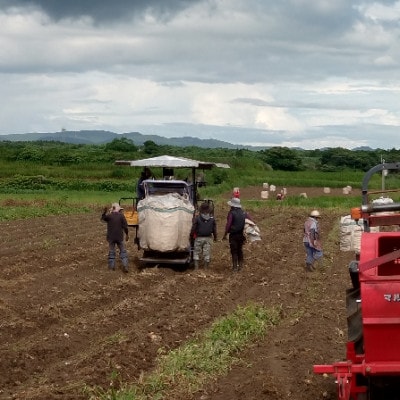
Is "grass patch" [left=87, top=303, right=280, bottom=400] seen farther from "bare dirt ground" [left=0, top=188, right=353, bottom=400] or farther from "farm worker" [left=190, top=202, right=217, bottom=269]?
"farm worker" [left=190, top=202, right=217, bottom=269]

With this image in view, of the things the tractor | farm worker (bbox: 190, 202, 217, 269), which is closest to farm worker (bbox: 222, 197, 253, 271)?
farm worker (bbox: 190, 202, 217, 269)

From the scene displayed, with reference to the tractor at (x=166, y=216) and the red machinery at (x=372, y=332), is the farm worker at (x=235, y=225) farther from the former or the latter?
the red machinery at (x=372, y=332)

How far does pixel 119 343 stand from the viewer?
10820 millimetres

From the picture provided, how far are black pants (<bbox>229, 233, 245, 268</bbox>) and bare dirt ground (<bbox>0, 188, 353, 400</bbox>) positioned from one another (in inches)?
9.9

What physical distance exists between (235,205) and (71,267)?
3.83m

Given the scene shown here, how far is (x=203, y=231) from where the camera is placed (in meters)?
18.2

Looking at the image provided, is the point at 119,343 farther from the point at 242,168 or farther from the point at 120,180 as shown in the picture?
the point at 242,168

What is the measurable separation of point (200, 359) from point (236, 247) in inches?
345

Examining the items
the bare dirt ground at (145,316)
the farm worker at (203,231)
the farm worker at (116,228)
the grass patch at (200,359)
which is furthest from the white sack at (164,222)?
the grass patch at (200,359)

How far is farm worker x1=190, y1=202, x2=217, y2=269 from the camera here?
18.2 metres

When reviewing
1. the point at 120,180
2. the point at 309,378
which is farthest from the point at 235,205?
the point at 120,180

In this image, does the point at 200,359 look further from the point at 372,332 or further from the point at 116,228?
the point at 116,228

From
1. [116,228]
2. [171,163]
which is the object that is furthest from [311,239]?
[116,228]

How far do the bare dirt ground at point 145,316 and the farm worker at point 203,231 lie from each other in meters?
0.54
